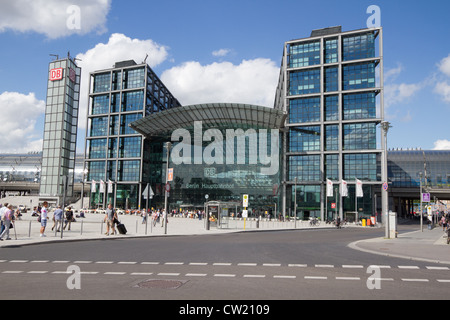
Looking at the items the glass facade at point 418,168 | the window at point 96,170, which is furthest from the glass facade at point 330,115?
the window at point 96,170

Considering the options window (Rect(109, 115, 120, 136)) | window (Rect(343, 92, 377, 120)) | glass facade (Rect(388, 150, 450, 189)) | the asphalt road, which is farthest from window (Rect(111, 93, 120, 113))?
glass facade (Rect(388, 150, 450, 189))

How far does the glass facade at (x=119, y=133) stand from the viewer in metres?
83.7

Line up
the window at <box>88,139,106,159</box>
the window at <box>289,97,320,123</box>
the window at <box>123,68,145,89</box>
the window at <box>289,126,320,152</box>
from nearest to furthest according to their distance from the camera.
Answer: the window at <box>289,126,320,152</box> < the window at <box>289,97,320,123</box> < the window at <box>123,68,145,89</box> < the window at <box>88,139,106,159</box>

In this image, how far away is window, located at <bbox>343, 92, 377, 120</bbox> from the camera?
6719cm

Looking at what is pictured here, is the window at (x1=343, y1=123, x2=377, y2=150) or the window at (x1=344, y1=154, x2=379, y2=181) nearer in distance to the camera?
the window at (x1=344, y1=154, x2=379, y2=181)

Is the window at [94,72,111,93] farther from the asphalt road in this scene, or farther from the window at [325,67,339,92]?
the asphalt road

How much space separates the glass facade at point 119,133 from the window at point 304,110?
116 feet

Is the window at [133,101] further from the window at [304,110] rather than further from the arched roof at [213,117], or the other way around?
the window at [304,110]

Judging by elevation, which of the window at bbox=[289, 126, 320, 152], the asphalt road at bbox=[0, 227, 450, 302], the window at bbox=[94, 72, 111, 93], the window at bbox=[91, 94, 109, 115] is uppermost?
the window at bbox=[94, 72, 111, 93]

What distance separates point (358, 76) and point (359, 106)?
605 centimetres

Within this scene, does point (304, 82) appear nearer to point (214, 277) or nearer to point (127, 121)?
point (127, 121)

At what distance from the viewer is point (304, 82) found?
238ft

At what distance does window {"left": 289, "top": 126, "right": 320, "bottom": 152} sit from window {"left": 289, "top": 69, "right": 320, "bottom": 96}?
7799 mm

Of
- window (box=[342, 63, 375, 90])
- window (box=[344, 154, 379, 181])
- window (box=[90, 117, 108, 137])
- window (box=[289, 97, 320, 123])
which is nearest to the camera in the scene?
window (box=[344, 154, 379, 181])
